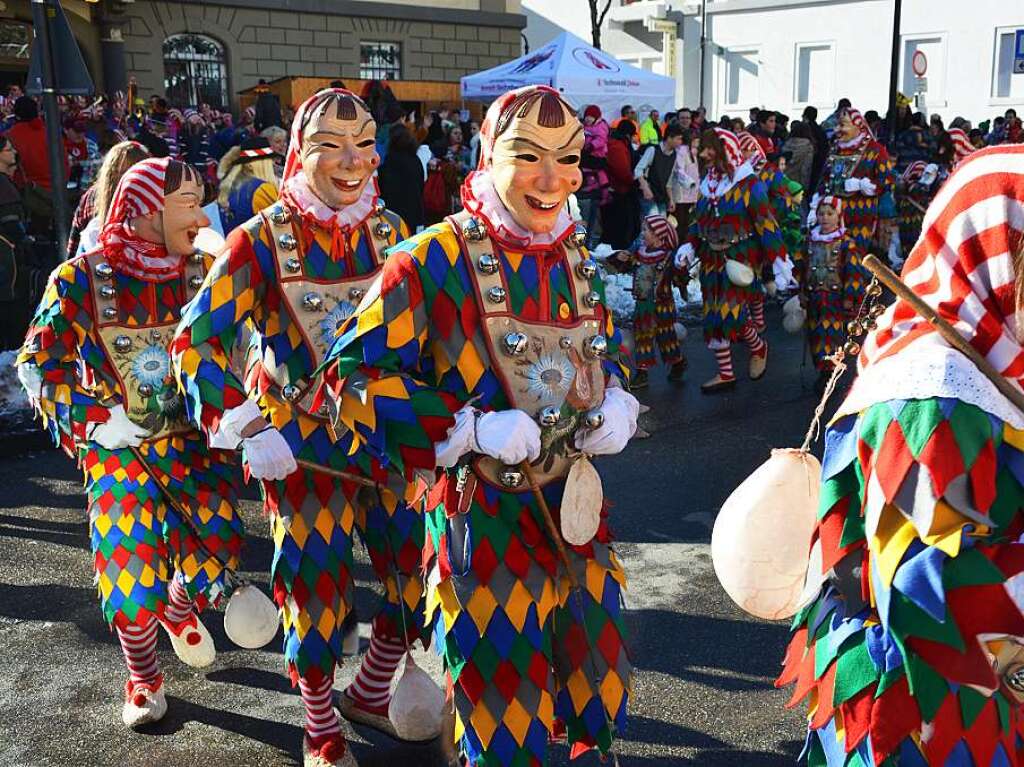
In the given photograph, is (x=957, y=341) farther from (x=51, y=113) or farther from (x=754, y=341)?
(x=754, y=341)

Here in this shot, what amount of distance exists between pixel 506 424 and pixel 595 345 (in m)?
0.42

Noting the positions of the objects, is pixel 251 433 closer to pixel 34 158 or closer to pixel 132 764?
pixel 132 764

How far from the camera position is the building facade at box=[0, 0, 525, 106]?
75.4 feet

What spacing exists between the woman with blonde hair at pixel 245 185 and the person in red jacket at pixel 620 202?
24.1ft

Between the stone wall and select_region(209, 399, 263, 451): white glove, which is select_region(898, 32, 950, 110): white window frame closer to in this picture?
the stone wall

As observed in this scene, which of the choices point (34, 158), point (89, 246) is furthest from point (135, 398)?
point (34, 158)

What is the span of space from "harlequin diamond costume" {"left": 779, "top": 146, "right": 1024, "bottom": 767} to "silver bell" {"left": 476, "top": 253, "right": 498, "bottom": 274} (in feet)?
3.28

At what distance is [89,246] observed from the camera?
403 cm

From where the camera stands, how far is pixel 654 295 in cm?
873

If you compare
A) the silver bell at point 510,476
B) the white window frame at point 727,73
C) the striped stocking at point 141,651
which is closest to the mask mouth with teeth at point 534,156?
the silver bell at point 510,476

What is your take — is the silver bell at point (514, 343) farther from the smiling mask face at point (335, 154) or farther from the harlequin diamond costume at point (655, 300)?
the harlequin diamond costume at point (655, 300)

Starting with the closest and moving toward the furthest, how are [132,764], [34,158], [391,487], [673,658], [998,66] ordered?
[391,487] → [132,764] → [673,658] → [34,158] → [998,66]

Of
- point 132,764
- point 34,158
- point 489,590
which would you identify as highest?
point 34,158

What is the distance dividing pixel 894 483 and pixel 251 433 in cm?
191
